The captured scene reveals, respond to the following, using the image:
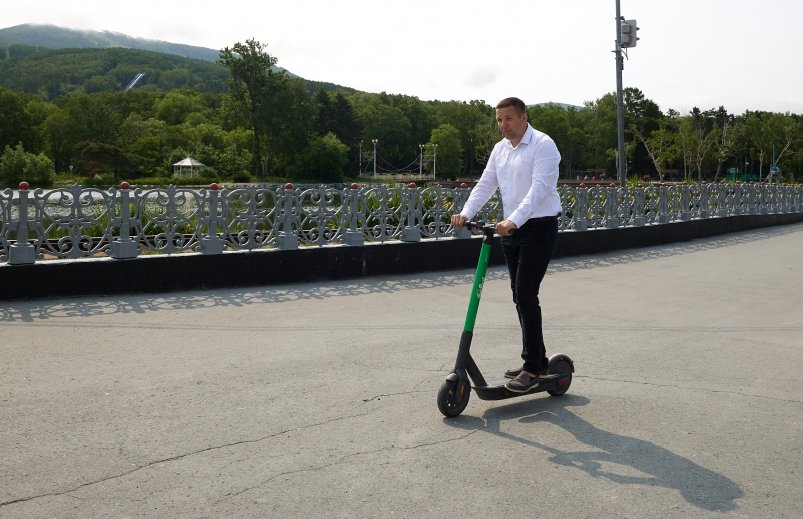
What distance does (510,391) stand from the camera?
16.6 ft

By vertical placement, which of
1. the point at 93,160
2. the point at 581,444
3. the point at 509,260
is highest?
the point at 93,160

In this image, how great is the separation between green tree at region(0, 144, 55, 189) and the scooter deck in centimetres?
8616

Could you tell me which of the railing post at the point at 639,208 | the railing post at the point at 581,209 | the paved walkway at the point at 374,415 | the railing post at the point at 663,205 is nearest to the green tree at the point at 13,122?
the railing post at the point at 663,205

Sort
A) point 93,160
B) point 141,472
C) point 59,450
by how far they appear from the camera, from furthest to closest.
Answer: point 93,160 < point 59,450 < point 141,472

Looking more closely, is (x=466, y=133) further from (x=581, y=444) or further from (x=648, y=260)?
(x=581, y=444)

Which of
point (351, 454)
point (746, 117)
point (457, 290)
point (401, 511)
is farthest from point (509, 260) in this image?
point (746, 117)

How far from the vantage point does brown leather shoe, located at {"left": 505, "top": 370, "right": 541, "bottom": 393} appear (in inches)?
200

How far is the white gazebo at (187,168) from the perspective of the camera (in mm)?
98125

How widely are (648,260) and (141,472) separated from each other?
1274cm

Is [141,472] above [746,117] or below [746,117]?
below

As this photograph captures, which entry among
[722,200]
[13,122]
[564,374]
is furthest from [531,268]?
[13,122]

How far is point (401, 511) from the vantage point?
3490 mm

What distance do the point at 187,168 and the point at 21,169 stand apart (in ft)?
68.5

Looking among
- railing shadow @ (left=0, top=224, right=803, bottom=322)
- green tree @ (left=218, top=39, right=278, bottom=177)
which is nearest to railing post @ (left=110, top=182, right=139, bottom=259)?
railing shadow @ (left=0, top=224, right=803, bottom=322)
